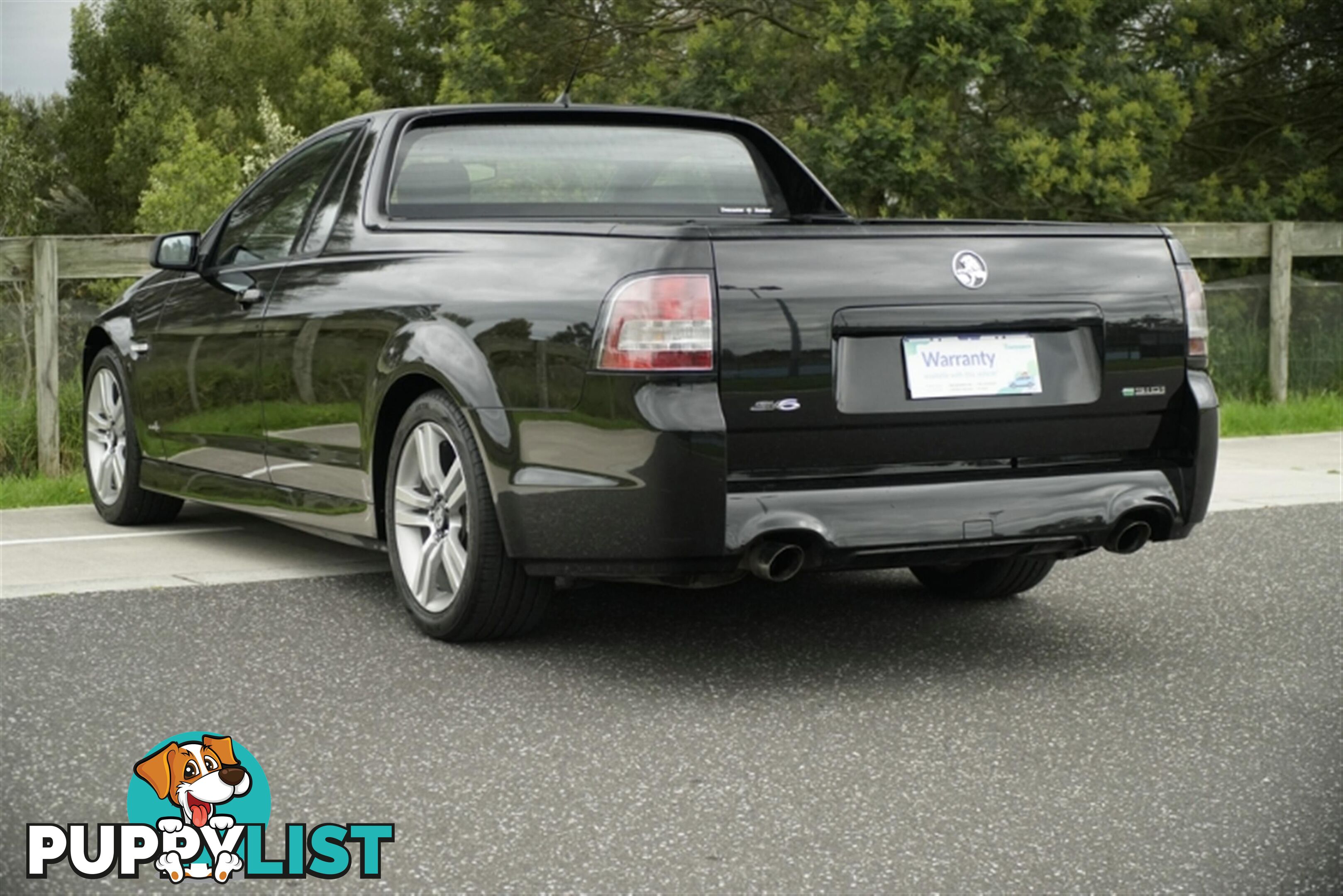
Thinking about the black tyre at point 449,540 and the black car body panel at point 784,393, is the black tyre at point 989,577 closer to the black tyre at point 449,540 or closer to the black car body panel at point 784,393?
the black car body panel at point 784,393

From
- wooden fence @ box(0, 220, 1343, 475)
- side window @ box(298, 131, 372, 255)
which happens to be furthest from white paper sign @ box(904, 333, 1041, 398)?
wooden fence @ box(0, 220, 1343, 475)

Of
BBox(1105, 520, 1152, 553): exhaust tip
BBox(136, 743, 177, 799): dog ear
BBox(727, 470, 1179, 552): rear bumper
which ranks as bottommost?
BBox(136, 743, 177, 799): dog ear

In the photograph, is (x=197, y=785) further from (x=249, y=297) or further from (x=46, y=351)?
(x=46, y=351)

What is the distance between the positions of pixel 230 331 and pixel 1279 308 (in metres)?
8.92

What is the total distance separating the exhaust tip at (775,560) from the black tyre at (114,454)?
3690 millimetres

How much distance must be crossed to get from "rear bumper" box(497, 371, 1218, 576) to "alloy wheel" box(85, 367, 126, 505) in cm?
326

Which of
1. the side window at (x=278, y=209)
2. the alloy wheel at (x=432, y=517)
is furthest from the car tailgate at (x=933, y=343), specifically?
the side window at (x=278, y=209)

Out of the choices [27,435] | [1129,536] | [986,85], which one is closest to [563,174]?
[1129,536]

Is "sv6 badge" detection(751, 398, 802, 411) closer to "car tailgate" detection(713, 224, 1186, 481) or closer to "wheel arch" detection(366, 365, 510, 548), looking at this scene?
"car tailgate" detection(713, 224, 1186, 481)

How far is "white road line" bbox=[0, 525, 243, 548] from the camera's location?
7.65 metres

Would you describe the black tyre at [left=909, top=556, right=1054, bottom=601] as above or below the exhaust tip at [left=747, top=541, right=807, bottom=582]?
below

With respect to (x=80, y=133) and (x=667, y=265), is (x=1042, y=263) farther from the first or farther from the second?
(x=80, y=133)

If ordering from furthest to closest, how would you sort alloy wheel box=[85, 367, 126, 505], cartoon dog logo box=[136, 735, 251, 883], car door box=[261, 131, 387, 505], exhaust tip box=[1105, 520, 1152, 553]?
alloy wheel box=[85, 367, 126, 505] < car door box=[261, 131, 387, 505] < exhaust tip box=[1105, 520, 1152, 553] < cartoon dog logo box=[136, 735, 251, 883]

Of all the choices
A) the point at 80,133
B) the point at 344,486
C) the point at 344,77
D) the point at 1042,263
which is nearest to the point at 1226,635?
the point at 1042,263
